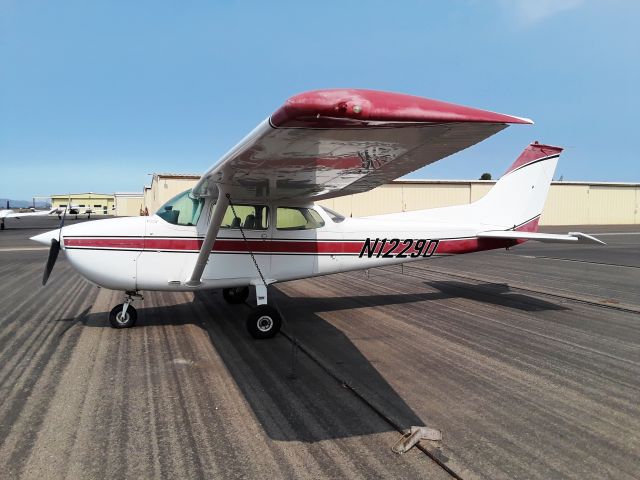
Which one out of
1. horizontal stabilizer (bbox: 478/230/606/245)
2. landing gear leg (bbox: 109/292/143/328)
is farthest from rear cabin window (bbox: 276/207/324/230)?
horizontal stabilizer (bbox: 478/230/606/245)

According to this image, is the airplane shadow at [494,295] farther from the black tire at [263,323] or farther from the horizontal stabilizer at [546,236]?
the black tire at [263,323]

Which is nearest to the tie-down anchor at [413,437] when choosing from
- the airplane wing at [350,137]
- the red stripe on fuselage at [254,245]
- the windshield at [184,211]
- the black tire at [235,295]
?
the airplane wing at [350,137]

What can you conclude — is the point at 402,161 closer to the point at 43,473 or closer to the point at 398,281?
the point at 43,473

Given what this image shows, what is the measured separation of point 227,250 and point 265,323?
4.08 ft

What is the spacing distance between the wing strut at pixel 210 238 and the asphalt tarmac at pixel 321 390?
2.59ft

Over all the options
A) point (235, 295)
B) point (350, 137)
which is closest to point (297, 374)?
point (350, 137)

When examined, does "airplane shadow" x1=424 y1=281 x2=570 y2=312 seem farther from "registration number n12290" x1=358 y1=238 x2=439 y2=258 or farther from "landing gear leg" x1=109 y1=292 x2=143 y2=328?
"landing gear leg" x1=109 y1=292 x2=143 y2=328

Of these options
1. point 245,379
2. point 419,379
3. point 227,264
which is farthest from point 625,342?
point 227,264

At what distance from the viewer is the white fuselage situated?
5.90 m

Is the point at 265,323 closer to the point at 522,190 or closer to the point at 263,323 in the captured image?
the point at 263,323

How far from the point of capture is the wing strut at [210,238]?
523cm

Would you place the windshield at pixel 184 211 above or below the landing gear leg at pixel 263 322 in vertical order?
above

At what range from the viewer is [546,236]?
7336mm

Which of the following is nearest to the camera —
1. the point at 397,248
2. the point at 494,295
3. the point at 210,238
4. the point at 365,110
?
the point at 365,110
